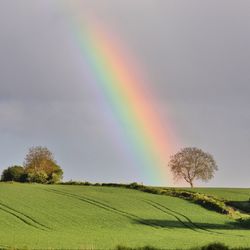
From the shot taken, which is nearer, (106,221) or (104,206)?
(106,221)

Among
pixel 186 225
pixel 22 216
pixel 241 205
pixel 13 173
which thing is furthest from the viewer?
pixel 13 173

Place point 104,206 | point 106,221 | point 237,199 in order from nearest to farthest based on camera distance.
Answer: point 106,221, point 104,206, point 237,199

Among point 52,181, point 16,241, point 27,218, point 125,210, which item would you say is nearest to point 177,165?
point 52,181

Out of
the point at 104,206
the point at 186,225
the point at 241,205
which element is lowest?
the point at 186,225

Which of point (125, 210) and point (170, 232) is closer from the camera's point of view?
point (170, 232)

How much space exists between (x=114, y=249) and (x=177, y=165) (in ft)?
355

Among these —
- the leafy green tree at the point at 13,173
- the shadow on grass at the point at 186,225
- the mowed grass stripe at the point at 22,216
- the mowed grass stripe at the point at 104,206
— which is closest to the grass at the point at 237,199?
the shadow on grass at the point at 186,225

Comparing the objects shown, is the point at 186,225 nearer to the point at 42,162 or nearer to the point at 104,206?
the point at 104,206

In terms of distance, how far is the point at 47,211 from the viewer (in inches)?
2469

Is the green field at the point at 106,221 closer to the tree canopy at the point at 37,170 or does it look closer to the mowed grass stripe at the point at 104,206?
the mowed grass stripe at the point at 104,206

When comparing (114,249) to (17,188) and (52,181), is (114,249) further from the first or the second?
(52,181)

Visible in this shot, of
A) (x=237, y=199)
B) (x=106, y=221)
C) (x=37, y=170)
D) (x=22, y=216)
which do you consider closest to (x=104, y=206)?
(x=106, y=221)

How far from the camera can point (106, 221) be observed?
2320 inches

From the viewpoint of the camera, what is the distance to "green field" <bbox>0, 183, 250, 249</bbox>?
40.8 metres
